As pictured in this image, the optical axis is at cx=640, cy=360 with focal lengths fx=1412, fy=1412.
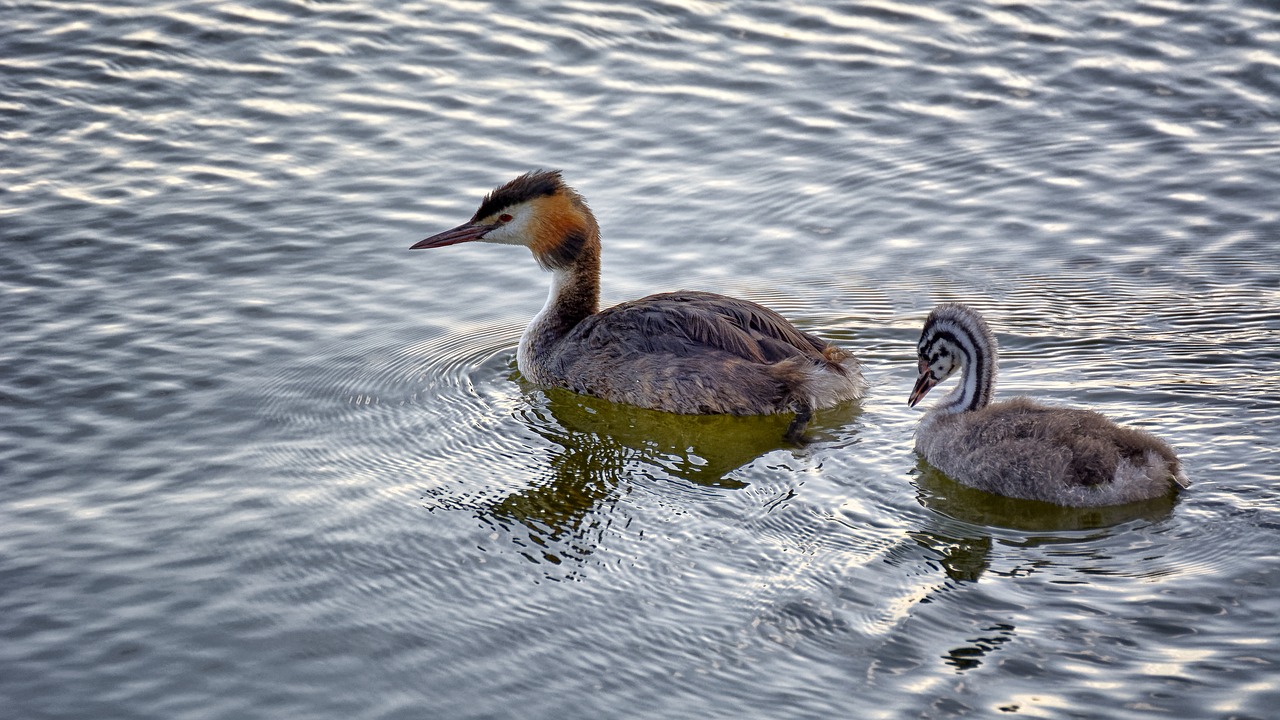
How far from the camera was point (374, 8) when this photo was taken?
12.9m

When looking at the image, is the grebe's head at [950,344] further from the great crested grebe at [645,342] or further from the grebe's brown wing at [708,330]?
the grebe's brown wing at [708,330]

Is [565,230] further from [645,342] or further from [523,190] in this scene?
[645,342]

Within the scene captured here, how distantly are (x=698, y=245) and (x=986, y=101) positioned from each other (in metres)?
3.24

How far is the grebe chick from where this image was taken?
629 cm

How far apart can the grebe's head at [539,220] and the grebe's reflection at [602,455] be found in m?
0.92

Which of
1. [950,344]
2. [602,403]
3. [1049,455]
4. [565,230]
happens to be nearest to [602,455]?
[602,403]

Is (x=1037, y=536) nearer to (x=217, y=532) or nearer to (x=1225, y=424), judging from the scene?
(x=1225, y=424)

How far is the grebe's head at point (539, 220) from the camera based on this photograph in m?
8.32

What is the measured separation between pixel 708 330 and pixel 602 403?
78 cm

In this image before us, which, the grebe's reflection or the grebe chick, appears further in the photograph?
the grebe's reflection

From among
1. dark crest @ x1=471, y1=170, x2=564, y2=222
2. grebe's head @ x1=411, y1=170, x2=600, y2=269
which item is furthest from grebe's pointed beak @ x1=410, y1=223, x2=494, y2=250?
dark crest @ x1=471, y1=170, x2=564, y2=222

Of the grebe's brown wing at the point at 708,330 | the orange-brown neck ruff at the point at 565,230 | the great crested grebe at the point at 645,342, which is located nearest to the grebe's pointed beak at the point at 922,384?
the great crested grebe at the point at 645,342

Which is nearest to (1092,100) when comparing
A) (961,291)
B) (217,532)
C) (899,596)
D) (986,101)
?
(986,101)

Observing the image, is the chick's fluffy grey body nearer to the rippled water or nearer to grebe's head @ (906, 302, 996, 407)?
the rippled water
